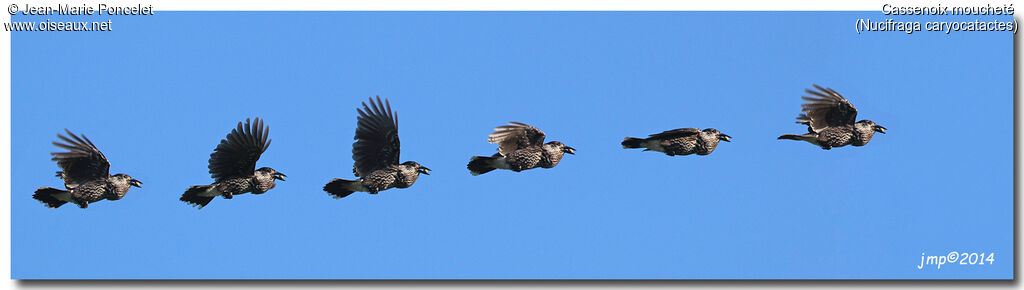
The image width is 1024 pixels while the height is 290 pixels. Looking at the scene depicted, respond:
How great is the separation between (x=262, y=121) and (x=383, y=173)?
2.34m

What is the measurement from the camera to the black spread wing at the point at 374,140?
22609mm

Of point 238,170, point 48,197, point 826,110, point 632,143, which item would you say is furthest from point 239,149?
point 826,110

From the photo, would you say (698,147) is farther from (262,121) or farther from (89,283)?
(89,283)

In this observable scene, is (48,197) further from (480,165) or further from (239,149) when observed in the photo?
(480,165)

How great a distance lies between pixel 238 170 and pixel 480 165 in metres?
4.39

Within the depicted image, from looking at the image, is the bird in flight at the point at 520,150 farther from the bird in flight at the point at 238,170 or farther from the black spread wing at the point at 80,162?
the black spread wing at the point at 80,162

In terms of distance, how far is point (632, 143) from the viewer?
23.0 m

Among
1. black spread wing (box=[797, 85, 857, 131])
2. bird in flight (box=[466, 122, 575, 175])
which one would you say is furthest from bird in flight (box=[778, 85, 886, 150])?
bird in flight (box=[466, 122, 575, 175])

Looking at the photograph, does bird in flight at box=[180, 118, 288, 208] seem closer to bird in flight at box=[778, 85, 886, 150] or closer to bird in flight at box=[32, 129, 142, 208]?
bird in flight at box=[32, 129, 142, 208]

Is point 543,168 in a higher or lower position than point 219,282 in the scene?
higher

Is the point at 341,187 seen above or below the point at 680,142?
below

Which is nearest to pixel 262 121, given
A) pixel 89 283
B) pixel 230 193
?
pixel 230 193

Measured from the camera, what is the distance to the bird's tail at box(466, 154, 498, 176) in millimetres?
22688

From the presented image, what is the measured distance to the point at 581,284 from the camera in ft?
79.6
